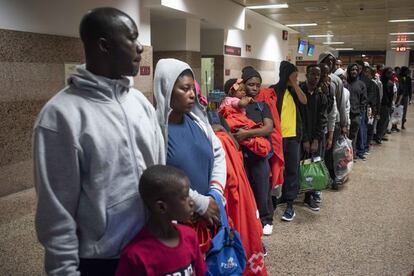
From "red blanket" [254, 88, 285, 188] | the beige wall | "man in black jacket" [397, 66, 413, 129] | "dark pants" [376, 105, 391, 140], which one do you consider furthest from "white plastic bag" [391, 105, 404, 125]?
the beige wall

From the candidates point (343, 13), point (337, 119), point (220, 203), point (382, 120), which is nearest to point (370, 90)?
point (382, 120)

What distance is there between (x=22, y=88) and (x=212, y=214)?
3.02m

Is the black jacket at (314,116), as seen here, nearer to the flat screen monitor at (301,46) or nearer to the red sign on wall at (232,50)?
the red sign on wall at (232,50)

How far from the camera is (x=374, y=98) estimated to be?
6.44 meters

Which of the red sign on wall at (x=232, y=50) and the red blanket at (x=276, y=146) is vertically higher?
the red sign on wall at (x=232, y=50)

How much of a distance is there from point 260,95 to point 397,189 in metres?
2.61

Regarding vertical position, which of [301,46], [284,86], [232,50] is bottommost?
[284,86]

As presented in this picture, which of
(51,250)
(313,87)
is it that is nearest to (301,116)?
(313,87)

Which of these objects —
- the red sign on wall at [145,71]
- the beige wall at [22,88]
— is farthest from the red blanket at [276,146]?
the red sign on wall at [145,71]

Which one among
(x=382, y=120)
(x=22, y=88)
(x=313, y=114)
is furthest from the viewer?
(x=382, y=120)

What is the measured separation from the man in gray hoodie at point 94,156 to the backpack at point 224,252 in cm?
50

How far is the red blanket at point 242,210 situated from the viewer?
6.70 feet

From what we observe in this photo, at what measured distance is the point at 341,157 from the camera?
14.4ft

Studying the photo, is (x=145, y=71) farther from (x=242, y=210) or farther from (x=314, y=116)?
(x=242, y=210)
